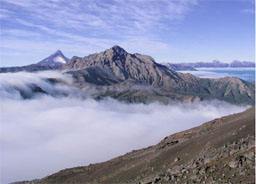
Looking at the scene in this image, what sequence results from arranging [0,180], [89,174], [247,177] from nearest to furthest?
[247,177] < [89,174] < [0,180]

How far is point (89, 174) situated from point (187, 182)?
1319 inches

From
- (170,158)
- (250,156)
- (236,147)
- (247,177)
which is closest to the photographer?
(247,177)

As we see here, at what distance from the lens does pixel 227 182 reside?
25844 mm

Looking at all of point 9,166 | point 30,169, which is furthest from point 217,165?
point 9,166

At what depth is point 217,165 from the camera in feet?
99.5

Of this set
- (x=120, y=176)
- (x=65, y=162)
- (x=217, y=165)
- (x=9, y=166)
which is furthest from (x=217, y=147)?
(x=9, y=166)

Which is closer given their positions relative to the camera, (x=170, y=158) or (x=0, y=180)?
(x=170, y=158)

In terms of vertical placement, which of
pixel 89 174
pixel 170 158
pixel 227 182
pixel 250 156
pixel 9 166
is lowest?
pixel 9 166

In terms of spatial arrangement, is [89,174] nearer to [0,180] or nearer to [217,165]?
[217,165]

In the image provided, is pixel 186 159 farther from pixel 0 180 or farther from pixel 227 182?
pixel 0 180

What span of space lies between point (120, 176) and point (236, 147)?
71.7 ft

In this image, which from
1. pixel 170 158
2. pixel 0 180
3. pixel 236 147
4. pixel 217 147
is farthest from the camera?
pixel 0 180

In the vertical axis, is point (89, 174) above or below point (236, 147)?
below

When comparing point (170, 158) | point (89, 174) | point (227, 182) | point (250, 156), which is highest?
point (250, 156)
